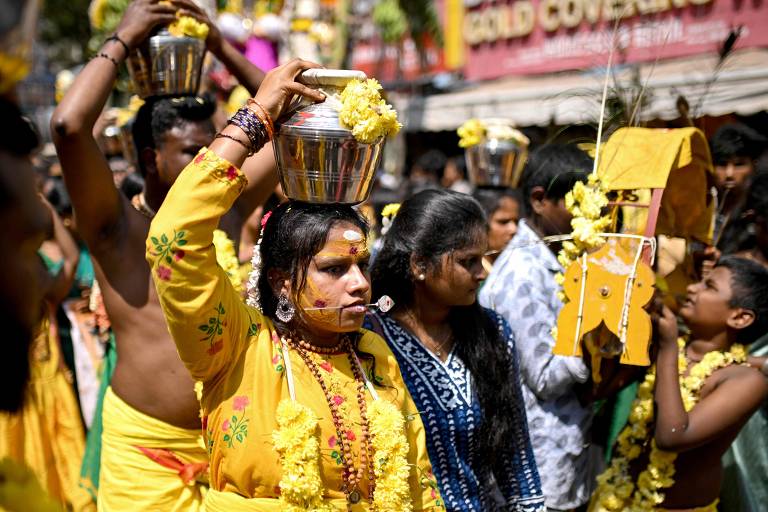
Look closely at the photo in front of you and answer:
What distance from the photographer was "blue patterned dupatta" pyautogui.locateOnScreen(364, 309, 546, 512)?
108 inches

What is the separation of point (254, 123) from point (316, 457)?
895 millimetres

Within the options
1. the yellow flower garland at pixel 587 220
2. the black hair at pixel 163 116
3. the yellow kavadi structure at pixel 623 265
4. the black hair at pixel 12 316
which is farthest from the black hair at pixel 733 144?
the black hair at pixel 12 316

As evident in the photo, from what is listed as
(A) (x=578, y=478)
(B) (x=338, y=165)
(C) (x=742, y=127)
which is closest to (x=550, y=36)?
(C) (x=742, y=127)

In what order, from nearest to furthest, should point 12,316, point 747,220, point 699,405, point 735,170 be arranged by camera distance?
point 12,316, point 699,405, point 747,220, point 735,170

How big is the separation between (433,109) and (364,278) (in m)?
11.1

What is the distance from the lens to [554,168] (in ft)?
12.6

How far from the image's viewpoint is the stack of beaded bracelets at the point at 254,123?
6.80 feet

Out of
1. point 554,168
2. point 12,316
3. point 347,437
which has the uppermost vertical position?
point 12,316

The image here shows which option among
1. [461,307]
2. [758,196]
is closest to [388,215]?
[461,307]

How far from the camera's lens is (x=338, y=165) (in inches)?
87.1

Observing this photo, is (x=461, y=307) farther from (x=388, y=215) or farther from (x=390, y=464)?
(x=390, y=464)

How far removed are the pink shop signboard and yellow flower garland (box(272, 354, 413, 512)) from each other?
7.22 m

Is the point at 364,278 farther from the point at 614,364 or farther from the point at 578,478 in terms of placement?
the point at 578,478

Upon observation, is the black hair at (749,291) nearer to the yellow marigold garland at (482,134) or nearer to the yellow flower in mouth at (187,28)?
the yellow marigold garland at (482,134)
